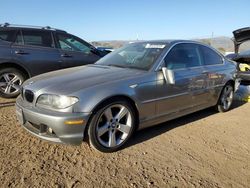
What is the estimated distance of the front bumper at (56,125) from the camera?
10.4 feet

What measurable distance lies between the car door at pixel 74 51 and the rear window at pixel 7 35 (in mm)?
1028

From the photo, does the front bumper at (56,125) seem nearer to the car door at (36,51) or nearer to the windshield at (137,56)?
the windshield at (137,56)

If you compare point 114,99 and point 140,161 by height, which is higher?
point 114,99

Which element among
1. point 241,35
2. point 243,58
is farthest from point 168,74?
point 241,35

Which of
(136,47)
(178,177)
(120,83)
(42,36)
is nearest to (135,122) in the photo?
(120,83)

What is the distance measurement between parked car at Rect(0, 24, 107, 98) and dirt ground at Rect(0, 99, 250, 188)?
5.55ft

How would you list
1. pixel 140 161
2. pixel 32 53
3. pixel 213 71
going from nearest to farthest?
pixel 140 161
pixel 213 71
pixel 32 53

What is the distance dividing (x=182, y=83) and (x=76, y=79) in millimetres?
1744

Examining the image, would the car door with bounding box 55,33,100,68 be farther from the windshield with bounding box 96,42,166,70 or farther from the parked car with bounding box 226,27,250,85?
the parked car with bounding box 226,27,250,85

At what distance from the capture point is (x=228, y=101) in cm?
589

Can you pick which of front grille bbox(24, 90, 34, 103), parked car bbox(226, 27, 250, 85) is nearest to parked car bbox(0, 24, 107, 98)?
front grille bbox(24, 90, 34, 103)

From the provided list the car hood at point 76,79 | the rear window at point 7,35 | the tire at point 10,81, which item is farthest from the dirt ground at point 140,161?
the rear window at point 7,35

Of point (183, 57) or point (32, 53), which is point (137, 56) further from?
point (32, 53)

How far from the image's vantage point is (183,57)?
459cm
